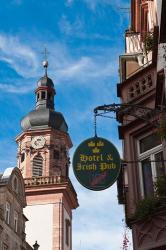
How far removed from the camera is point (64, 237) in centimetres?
5194

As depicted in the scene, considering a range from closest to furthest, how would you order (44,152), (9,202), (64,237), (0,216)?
(0,216)
(9,202)
(64,237)
(44,152)

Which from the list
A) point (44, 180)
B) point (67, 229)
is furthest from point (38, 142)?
point (67, 229)

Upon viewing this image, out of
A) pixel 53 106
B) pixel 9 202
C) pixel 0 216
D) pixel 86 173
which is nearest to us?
pixel 86 173

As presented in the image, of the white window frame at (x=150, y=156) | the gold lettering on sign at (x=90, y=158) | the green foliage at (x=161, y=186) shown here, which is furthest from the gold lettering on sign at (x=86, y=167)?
the white window frame at (x=150, y=156)

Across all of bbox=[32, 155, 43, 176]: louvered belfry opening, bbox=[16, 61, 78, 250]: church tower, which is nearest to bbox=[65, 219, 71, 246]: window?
bbox=[16, 61, 78, 250]: church tower

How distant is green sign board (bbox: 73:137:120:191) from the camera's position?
12.6 metres

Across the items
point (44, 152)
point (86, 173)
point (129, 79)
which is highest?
point (44, 152)

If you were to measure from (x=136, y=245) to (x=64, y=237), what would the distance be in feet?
129

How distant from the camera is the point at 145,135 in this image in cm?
1506

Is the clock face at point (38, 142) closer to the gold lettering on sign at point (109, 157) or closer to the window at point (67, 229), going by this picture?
the window at point (67, 229)

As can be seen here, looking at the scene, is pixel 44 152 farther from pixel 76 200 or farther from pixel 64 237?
pixel 64 237

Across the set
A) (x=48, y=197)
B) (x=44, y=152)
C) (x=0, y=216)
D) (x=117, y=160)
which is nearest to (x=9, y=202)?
(x=0, y=216)

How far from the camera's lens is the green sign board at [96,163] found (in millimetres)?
12578

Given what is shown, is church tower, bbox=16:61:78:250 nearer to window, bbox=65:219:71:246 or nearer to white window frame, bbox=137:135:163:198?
window, bbox=65:219:71:246
